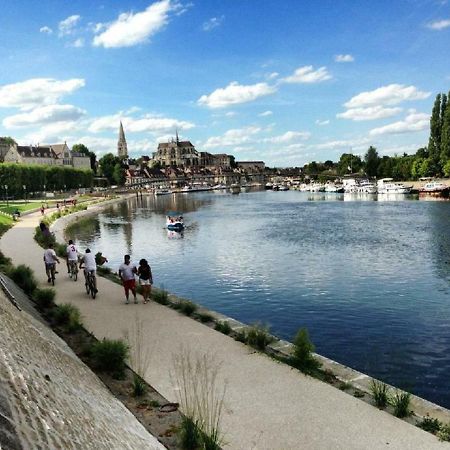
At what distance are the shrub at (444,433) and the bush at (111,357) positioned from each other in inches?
287

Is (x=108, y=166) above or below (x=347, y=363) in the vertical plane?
above

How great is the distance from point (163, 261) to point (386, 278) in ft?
54.8

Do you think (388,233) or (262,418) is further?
(388,233)

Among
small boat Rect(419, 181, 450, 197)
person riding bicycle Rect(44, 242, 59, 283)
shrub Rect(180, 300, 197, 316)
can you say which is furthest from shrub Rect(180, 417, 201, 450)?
small boat Rect(419, 181, 450, 197)

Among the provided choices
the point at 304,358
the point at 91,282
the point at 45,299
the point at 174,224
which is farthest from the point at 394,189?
the point at 304,358

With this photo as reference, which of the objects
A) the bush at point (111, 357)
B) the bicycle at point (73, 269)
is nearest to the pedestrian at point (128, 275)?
the bicycle at point (73, 269)

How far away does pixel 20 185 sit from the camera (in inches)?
4193

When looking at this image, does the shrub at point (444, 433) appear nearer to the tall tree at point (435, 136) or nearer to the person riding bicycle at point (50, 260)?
A: the person riding bicycle at point (50, 260)

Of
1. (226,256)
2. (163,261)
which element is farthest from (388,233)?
(163,261)

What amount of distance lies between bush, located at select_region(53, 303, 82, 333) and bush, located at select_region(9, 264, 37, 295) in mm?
4206

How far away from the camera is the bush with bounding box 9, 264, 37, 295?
69.8ft

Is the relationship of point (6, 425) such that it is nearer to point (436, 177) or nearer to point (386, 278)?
point (386, 278)

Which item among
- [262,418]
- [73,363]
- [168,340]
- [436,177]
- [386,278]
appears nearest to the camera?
→ [262,418]

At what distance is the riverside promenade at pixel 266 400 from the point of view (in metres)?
9.06
